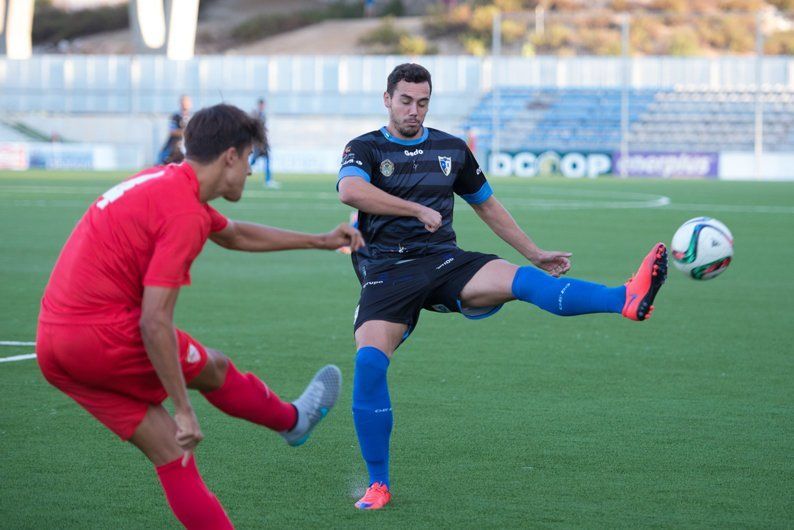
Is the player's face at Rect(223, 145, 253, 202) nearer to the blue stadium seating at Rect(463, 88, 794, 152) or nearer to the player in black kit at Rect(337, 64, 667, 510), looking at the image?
the player in black kit at Rect(337, 64, 667, 510)

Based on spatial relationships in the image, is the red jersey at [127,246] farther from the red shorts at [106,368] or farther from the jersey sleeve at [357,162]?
the jersey sleeve at [357,162]

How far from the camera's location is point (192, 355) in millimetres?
4461

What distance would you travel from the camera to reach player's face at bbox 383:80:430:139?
5.96m

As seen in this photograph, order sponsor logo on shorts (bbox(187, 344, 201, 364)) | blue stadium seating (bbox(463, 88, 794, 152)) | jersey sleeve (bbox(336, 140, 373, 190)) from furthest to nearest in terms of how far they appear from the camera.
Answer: blue stadium seating (bbox(463, 88, 794, 152)) < jersey sleeve (bbox(336, 140, 373, 190)) < sponsor logo on shorts (bbox(187, 344, 201, 364))

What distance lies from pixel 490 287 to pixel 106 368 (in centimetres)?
226

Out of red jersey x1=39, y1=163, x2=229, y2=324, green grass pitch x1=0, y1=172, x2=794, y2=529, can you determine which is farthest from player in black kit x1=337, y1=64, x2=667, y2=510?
red jersey x1=39, y1=163, x2=229, y2=324

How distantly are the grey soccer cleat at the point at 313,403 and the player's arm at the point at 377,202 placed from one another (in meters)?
1.00

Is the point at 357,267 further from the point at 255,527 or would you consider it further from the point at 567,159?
the point at 567,159

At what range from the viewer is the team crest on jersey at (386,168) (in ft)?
19.9

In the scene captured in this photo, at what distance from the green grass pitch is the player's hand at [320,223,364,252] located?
4.14ft

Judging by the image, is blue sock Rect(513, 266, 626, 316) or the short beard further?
the short beard

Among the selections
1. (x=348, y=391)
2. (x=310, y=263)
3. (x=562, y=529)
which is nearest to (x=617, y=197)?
(x=310, y=263)

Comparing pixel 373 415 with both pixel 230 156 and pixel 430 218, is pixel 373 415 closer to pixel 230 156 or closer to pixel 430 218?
pixel 430 218

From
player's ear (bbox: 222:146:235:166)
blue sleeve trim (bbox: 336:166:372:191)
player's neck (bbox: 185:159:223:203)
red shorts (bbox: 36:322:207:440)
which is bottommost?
red shorts (bbox: 36:322:207:440)
